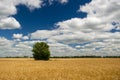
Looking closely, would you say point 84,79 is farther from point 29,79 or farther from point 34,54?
point 34,54

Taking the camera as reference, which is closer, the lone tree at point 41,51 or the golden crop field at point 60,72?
the golden crop field at point 60,72

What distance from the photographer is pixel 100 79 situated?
18219 mm

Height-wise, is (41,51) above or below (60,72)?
above

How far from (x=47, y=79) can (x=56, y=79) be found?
0.91 metres

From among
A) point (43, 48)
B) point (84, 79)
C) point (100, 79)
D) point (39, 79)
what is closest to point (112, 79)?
point (100, 79)

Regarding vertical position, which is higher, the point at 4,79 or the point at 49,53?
the point at 49,53

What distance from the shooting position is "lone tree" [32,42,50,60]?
88562mm

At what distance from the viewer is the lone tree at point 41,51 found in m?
88.6

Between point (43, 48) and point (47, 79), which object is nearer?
point (47, 79)

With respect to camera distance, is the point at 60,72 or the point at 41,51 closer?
the point at 60,72

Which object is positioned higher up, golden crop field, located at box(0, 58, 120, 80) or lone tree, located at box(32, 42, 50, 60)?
lone tree, located at box(32, 42, 50, 60)

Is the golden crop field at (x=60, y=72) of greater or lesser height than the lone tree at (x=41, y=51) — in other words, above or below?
below

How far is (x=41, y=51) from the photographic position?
88.4 metres

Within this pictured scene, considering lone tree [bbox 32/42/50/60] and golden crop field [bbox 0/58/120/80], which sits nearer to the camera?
golden crop field [bbox 0/58/120/80]
